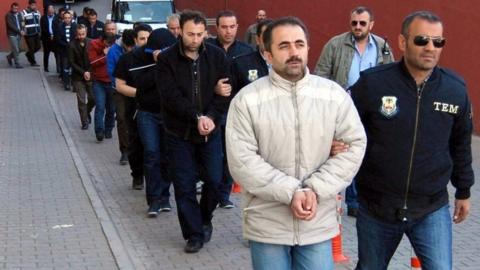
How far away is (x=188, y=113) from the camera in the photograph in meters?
6.51

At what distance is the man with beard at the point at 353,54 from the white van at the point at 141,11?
1542 centimetres

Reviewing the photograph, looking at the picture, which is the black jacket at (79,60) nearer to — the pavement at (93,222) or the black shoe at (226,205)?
the pavement at (93,222)

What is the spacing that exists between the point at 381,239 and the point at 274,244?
76 cm

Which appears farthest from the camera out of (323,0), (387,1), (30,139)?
(323,0)

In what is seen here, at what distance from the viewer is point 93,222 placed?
8031 mm

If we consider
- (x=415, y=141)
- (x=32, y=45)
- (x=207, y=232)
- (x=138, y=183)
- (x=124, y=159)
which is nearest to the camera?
(x=415, y=141)

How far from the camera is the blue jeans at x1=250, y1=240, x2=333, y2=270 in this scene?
4129mm

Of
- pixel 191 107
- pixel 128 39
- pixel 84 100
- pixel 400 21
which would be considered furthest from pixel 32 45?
pixel 191 107

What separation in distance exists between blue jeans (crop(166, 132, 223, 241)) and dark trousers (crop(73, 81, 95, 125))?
770cm

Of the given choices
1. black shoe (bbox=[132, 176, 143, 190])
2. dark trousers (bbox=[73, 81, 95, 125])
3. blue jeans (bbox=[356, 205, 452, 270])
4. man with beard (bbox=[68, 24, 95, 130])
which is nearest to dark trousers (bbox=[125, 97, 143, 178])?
black shoe (bbox=[132, 176, 143, 190])

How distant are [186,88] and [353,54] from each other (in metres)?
1.96

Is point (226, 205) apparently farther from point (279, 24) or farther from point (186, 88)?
point (279, 24)

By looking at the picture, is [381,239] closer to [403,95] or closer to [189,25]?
[403,95]

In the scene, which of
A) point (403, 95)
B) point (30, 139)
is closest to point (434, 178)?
point (403, 95)
